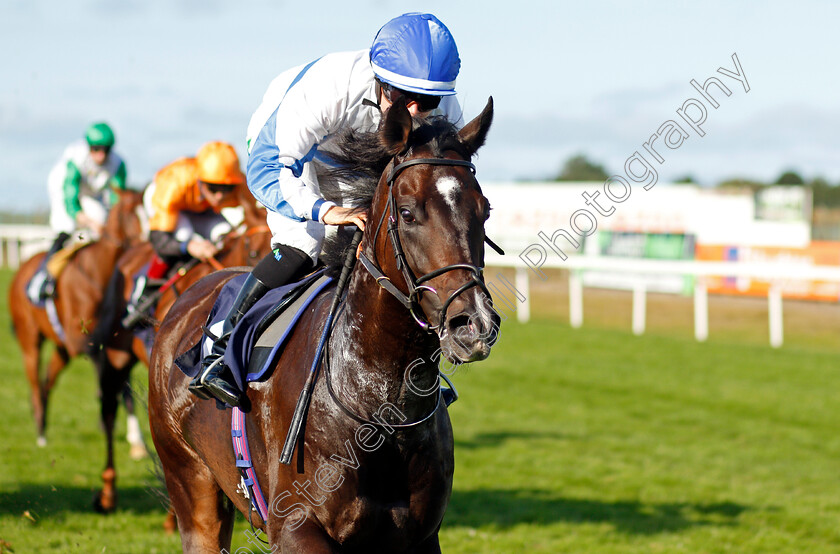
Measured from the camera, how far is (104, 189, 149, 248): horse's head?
765cm

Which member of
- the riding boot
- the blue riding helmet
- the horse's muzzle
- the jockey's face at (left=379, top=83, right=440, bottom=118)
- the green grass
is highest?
the blue riding helmet

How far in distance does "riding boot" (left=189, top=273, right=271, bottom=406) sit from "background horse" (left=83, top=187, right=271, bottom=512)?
2058 mm

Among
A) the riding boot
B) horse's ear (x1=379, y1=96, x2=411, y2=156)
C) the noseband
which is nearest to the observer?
the noseband

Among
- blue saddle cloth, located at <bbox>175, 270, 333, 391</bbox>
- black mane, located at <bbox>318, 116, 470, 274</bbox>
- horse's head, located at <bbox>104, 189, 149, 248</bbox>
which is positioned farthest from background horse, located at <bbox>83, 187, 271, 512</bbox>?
black mane, located at <bbox>318, 116, 470, 274</bbox>

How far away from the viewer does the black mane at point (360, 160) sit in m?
2.51

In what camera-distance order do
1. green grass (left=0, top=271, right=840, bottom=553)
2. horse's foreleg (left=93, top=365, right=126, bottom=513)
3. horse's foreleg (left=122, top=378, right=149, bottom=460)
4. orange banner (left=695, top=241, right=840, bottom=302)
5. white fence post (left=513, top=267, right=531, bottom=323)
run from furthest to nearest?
orange banner (left=695, top=241, right=840, bottom=302) < white fence post (left=513, top=267, right=531, bottom=323) < horse's foreleg (left=122, top=378, right=149, bottom=460) < horse's foreleg (left=93, top=365, right=126, bottom=513) < green grass (left=0, top=271, right=840, bottom=553)

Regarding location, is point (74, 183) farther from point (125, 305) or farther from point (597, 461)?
point (597, 461)

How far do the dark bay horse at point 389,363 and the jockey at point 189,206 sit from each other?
295 cm

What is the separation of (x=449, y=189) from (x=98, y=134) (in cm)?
655

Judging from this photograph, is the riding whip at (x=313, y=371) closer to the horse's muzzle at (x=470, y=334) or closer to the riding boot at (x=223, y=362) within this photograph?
the riding boot at (x=223, y=362)

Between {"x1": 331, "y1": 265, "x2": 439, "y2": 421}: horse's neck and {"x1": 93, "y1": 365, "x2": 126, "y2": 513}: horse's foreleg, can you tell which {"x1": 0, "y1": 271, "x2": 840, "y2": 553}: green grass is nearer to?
{"x1": 93, "y1": 365, "x2": 126, "y2": 513}: horse's foreleg

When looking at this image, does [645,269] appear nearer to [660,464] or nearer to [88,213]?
[660,464]

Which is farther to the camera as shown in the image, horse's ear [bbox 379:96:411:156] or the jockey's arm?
the jockey's arm

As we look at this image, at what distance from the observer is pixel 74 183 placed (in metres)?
8.13
